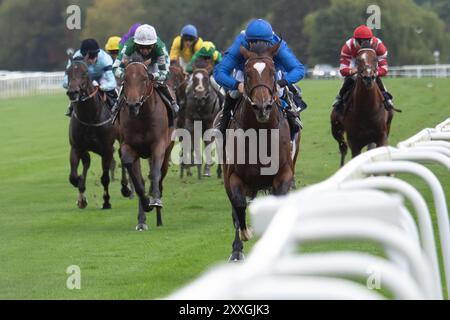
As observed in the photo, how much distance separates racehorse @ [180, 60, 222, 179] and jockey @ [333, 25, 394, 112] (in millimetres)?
3963

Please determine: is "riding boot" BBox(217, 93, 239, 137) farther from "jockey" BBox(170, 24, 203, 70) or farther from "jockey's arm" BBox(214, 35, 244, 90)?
"jockey" BBox(170, 24, 203, 70)

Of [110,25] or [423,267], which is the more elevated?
[110,25]

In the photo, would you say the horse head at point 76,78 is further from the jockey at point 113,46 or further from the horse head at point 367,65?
the jockey at point 113,46

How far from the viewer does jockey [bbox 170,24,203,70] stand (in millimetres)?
19370

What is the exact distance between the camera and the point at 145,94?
11.9 meters

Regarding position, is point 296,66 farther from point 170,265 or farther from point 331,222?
point 331,222

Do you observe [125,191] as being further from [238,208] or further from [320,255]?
[320,255]

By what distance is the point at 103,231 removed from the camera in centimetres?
1215

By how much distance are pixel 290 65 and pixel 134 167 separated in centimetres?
284

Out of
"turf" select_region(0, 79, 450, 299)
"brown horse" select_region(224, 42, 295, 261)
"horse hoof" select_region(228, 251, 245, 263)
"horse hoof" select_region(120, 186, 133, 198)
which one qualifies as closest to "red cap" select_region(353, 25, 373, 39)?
"turf" select_region(0, 79, 450, 299)

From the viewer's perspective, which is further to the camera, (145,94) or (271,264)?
(145,94)

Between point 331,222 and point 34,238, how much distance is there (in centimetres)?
899

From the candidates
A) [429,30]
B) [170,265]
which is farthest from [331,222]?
[429,30]
